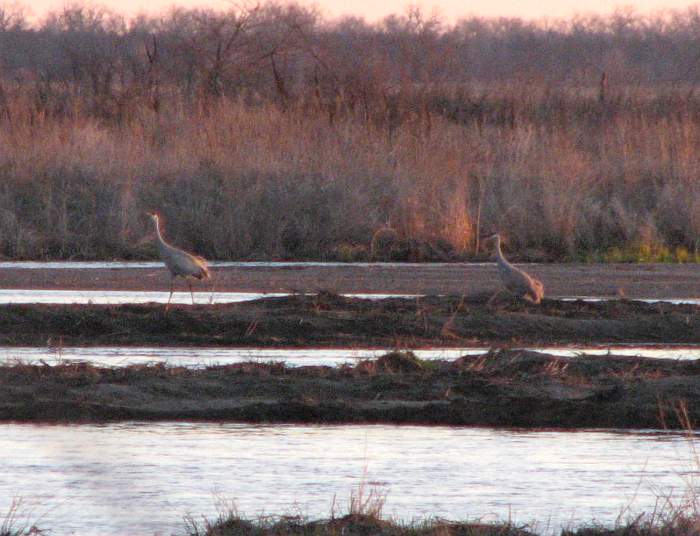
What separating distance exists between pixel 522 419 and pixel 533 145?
575 inches

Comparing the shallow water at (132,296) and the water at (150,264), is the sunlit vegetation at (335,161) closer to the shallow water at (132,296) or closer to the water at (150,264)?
the water at (150,264)

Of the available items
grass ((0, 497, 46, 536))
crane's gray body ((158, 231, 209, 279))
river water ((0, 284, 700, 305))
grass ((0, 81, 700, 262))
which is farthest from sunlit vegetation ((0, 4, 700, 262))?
grass ((0, 497, 46, 536))

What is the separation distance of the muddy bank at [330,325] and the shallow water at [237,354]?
0.39 m

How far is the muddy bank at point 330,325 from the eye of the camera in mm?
13656

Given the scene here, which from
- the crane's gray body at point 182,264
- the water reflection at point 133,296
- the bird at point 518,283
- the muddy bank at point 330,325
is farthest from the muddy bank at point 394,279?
the muddy bank at point 330,325

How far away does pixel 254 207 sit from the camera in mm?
21859

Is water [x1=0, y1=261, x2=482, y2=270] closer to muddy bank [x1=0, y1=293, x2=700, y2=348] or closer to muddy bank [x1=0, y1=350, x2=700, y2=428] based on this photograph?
muddy bank [x1=0, y1=293, x2=700, y2=348]

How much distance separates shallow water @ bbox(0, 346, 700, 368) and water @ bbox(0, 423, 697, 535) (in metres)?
2.22

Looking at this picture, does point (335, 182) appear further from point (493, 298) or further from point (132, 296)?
point (493, 298)

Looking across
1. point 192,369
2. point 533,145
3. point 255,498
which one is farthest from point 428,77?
point 255,498

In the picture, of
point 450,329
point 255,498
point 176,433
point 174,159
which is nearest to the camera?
point 255,498

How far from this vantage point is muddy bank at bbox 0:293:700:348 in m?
13.7

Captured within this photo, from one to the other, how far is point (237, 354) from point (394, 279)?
19.8 feet

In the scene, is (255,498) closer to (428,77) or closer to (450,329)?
(450,329)
